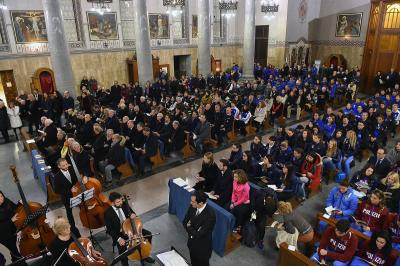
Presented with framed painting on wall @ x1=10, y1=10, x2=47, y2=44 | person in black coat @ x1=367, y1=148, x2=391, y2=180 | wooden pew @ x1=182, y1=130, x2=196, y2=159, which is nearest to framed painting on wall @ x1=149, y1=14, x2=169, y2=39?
framed painting on wall @ x1=10, y1=10, x2=47, y2=44

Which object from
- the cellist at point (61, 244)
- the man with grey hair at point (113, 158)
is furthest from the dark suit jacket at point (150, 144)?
the cellist at point (61, 244)

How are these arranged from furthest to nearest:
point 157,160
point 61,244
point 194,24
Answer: point 194,24 → point 157,160 → point 61,244

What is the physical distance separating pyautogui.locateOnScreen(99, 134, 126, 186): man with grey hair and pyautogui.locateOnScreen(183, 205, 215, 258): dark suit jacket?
3.90m

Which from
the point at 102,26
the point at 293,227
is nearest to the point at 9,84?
the point at 102,26

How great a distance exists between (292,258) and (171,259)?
1809 millimetres

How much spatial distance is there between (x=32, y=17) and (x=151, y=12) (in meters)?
7.12

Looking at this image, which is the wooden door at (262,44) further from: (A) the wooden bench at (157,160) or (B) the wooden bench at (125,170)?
(B) the wooden bench at (125,170)

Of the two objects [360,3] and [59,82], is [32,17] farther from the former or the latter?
[360,3]

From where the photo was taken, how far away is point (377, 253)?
14.2 ft

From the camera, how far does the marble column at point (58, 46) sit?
11266 mm

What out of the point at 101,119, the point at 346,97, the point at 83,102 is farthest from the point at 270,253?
the point at 346,97

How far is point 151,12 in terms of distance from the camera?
1922 centimetres

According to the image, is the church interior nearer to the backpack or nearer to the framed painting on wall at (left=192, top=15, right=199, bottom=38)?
the backpack

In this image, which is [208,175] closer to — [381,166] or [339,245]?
[339,245]
